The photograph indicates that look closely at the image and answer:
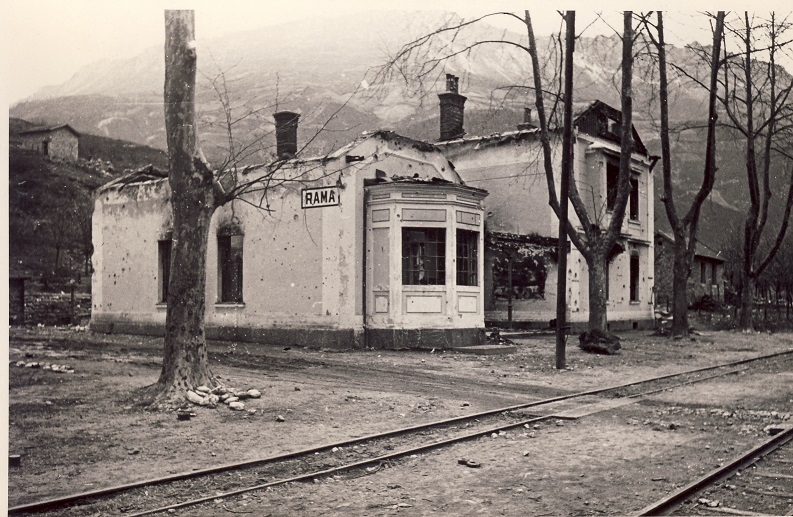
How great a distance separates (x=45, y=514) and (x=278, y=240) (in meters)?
8.17

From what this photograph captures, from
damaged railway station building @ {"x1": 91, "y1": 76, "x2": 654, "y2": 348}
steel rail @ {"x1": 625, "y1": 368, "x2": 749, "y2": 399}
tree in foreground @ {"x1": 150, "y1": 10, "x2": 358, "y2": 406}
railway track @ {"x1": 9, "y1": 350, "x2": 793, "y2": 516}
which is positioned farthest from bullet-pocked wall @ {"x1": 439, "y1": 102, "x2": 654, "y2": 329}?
tree in foreground @ {"x1": 150, "y1": 10, "x2": 358, "y2": 406}

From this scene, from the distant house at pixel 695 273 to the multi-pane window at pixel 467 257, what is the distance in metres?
20.8

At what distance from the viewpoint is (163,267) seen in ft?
23.6

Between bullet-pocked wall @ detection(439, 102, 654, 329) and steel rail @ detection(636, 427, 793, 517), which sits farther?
bullet-pocked wall @ detection(439, 102, 654, 329)

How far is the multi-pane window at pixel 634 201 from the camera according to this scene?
22.5 meters

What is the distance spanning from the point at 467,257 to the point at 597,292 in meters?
2.73

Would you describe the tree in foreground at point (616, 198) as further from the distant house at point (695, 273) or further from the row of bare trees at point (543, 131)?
the distant house at point (695, 273)

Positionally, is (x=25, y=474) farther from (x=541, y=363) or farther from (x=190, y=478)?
(x=541, y=363)

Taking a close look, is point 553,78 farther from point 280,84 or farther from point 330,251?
point 280,84

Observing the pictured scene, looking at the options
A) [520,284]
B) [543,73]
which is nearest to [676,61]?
[543,73]

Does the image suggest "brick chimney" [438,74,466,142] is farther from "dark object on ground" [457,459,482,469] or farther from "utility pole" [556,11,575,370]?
"dark object on ground" [457,459,482,469]

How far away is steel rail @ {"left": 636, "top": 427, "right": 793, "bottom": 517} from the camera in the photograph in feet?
13.5

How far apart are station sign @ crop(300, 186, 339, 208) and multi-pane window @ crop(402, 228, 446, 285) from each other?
64.2 inches

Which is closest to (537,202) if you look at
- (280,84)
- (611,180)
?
(611,180)
